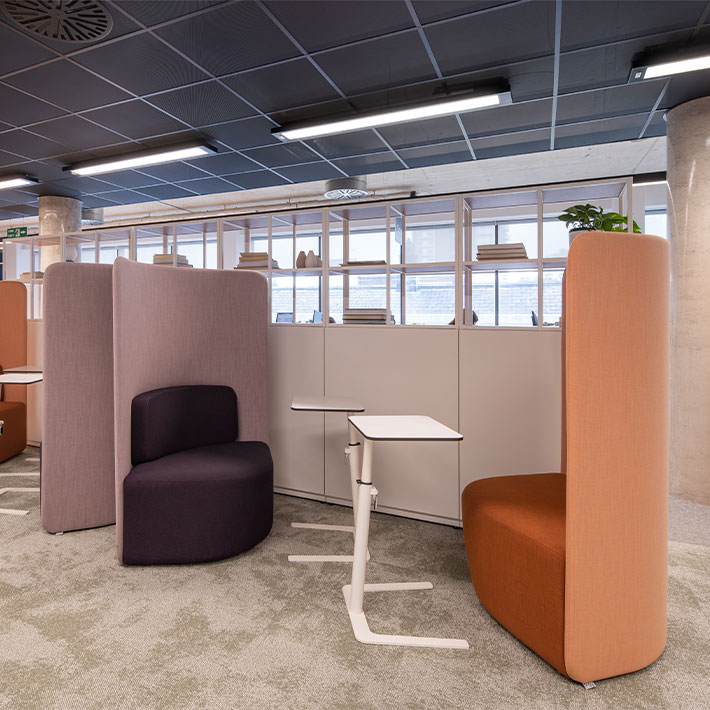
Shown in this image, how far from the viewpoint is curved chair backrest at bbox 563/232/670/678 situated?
5.40 ft

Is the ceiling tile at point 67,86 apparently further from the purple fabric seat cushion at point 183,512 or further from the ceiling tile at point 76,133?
the purple fabric seat cushion at point 183,512

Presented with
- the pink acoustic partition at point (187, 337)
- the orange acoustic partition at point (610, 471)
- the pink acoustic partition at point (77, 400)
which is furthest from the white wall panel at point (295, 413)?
the orange acoustic partition at point (610, 471)

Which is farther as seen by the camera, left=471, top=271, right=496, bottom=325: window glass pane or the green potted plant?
left=471, top=271, right=496, bottom=325: window glass pane

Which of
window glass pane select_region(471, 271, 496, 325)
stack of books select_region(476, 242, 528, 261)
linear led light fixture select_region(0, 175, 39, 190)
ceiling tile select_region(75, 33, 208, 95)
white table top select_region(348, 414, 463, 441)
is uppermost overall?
linear led light fixture select_region(0, 175, 39, 190)

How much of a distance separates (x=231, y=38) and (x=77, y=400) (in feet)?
8.92

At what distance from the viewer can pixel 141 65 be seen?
395 cm

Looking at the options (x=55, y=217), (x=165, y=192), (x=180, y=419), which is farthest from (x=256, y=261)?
(x=55, y=217)

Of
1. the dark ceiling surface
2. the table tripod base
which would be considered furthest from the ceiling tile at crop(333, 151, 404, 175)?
the table tripod base

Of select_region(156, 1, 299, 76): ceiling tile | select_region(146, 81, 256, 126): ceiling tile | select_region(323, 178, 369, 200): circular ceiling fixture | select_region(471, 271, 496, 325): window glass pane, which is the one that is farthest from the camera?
select_region(471, 271, 496, 325): window glass pane

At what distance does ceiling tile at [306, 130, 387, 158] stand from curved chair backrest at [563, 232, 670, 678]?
4321mm

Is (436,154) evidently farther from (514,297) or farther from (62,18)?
(62,18)

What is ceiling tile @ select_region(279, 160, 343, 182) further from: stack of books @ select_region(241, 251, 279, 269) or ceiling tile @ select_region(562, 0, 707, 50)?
ceiling tile @ select_region(562, 0, 707, 50)

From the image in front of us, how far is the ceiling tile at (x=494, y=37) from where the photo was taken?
331cm

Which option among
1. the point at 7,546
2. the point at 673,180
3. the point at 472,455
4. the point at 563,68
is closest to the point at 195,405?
the point at 7,546
